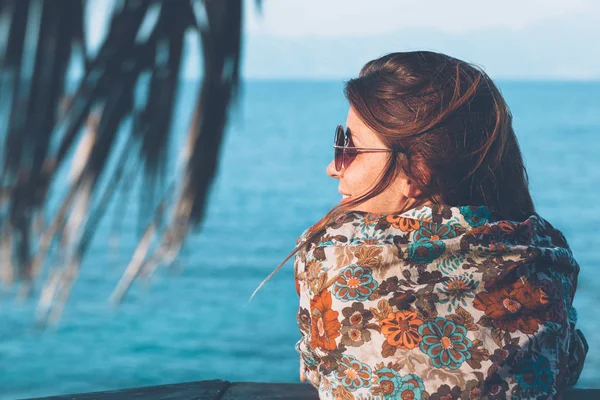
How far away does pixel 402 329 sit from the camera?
4.84ft

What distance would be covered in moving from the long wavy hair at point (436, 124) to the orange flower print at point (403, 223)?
8cm

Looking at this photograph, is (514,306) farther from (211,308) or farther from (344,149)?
(211,308)

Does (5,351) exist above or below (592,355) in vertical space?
below

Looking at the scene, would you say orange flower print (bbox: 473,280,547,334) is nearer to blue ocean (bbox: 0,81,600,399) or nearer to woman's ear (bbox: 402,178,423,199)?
woman's ear (bbox: 402,178,423,199)

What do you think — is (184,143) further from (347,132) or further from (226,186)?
(226,186)

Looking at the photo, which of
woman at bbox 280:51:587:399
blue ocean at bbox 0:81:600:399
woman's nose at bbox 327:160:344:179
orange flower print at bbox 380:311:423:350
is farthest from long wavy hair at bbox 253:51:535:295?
blue ocean at bbox 0:81:600:399

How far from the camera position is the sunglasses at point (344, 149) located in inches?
65.2

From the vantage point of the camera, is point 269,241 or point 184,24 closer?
point 184,24

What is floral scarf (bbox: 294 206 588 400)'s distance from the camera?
1466 mm

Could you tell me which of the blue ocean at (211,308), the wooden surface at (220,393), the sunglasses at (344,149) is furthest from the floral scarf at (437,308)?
the blue ocean at (211,308)

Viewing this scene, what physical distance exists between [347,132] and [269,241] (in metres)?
20.9

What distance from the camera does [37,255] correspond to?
499 mm

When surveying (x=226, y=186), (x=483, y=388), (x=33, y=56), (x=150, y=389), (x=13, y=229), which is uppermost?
(x=33, y=56)

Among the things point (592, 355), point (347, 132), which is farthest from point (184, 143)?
point (592, 355)
